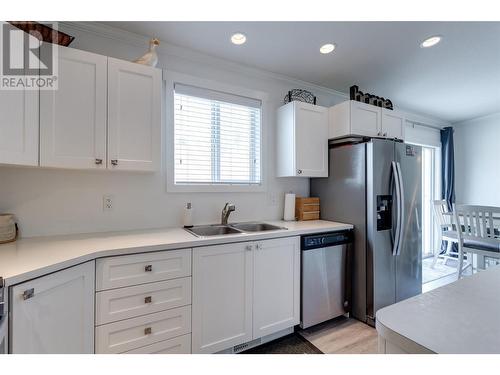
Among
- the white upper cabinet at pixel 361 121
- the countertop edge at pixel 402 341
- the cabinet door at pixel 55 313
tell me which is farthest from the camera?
the white upper cabinet at pixel 361 121

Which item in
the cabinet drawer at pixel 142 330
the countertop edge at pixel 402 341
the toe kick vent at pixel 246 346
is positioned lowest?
the toe kick vent at pixel 246 346

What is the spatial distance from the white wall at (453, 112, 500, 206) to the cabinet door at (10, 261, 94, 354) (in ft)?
19.0

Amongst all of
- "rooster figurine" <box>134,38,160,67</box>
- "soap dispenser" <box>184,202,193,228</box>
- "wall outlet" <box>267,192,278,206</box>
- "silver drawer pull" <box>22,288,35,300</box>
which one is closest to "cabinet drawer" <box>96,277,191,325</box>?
"silver drawer pull" <box>22,288,35,300</box>

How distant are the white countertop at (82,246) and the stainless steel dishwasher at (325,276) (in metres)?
0.24

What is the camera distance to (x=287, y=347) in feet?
6.25

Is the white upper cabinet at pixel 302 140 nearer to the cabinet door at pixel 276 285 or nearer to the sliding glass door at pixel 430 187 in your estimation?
the cabinet door at pixel 276 285

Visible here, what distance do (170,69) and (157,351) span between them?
2185 mm

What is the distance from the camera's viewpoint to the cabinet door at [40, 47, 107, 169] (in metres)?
1.45

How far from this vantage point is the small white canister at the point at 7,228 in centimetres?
144

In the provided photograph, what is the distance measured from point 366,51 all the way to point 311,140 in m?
0.94

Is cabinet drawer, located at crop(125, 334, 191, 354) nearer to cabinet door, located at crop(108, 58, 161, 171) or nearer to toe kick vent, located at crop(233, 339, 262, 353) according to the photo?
toe kick vent, located at crop(233, 339, 262, 353)

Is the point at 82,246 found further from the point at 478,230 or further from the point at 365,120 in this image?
the point at 478,230

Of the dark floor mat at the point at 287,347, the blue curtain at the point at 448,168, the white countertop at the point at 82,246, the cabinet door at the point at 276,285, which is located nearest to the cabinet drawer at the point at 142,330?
the white countertop at the point at 82,246

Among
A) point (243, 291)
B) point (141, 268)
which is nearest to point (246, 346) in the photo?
point (243, 291)
